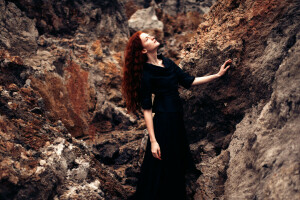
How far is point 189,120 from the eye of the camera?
243cm

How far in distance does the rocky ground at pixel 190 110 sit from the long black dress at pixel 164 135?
372mm

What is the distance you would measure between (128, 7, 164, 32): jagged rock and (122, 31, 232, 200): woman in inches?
169

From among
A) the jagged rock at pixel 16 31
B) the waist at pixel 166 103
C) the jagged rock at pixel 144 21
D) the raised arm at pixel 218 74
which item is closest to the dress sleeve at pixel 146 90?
the waist at pixel 166 103

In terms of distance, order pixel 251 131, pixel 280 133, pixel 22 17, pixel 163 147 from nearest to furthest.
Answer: pixel 280 133
pixel 251 131
pixel 163 147
pixel 22 17

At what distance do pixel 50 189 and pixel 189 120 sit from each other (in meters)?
1.48

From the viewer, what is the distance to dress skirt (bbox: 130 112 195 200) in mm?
1941

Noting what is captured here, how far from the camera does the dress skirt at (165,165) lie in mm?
1941

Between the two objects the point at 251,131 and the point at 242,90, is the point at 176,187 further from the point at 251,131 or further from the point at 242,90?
the point at 242,90

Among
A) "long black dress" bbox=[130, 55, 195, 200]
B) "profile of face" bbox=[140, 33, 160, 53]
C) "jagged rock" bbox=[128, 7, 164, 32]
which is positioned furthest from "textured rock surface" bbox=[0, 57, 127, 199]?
"jagged rock" bbox=[128, 7, 164, 32]

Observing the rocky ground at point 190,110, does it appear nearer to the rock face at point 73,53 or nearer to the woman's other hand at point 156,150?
the rock face at point 73,53

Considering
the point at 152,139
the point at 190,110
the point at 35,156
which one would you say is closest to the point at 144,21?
the point at 190,110

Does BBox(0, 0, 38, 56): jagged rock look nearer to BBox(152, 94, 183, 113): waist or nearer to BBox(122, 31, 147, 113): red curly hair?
BBox(122, 31, 147, 113): red curly hair

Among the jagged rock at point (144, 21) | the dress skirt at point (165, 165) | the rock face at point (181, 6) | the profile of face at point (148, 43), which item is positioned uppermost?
the rock face at point (181, 6)

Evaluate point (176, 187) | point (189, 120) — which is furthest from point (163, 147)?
point (189, 120)
